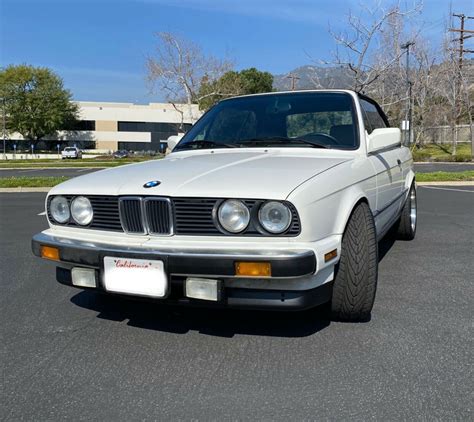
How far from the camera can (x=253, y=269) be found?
2.49 metres

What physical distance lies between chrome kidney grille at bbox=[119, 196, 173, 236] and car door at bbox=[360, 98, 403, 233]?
1720 mm

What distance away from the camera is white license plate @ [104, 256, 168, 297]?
8.56 feet

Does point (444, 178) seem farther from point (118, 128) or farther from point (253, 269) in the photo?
point (118, 128)

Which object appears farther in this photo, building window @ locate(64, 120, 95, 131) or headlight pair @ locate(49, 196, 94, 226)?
building window @ locate(64, 120, 95, 131)

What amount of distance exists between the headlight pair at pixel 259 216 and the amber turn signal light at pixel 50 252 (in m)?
1.09

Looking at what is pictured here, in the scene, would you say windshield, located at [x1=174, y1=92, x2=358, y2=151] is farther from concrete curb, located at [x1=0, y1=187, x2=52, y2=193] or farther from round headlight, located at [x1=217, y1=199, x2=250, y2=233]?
concrete curb, located at [x1=0, y1=187, x2=52, y2=193]

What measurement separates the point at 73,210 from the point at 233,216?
1.10m

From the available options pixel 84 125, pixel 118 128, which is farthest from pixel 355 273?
pixel 84 125

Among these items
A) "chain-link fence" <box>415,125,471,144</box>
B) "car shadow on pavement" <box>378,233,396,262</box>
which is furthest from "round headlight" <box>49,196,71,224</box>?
"chain-link fence" <box>415,125,471,144</box>

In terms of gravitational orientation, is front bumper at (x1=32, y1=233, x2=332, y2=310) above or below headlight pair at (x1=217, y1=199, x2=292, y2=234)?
below

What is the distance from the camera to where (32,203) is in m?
10.1

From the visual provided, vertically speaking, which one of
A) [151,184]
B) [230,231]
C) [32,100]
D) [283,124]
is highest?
[32,100]

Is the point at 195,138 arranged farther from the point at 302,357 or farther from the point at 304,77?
the point at 304,77

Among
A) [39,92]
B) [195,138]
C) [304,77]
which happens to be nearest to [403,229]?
[195,138]
